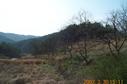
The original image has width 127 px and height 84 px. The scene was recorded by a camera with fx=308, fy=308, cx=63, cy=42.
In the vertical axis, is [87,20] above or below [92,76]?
above

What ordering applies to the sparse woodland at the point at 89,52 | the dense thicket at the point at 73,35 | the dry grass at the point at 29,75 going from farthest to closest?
the dense thicket at the point at 73,35
the dry grass at the point at 29,75
the sparse woodland at the point at 89,52

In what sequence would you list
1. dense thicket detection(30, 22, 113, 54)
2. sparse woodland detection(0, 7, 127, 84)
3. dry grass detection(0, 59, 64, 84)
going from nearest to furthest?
sparse woodland detection(0, 7, 127, 84), dry grass detection(0, 59, 64, 84), dense thicket detection(30, 22, 113, 54)

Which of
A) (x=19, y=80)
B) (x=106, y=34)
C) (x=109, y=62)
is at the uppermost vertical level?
(x=106, y=34)

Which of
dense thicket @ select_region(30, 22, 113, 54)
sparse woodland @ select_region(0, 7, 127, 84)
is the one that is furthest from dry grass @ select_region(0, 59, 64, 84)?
dense thicket @ select_region(30, 22, 113, 54)

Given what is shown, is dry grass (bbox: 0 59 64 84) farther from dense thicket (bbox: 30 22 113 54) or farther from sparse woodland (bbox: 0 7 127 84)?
dense thicket (bbox: 30 22 113 54)

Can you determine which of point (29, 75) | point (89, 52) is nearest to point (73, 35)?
point (89, 52)

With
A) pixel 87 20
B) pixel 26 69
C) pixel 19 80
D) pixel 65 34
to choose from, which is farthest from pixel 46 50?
pixel 19 80

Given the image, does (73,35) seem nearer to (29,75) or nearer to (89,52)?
(89,52)

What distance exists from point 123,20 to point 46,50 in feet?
118

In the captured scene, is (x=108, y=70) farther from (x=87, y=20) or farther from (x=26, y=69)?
(x=87, y=20)

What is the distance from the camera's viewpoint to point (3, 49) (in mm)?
78625

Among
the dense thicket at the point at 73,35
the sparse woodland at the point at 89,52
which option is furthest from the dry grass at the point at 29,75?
the dense thicket at the point at 73,35

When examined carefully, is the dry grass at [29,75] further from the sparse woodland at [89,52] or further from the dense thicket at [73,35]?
the dense thicket at [73,35]

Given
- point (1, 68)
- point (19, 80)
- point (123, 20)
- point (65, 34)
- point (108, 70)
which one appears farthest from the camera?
point (65, 34)
